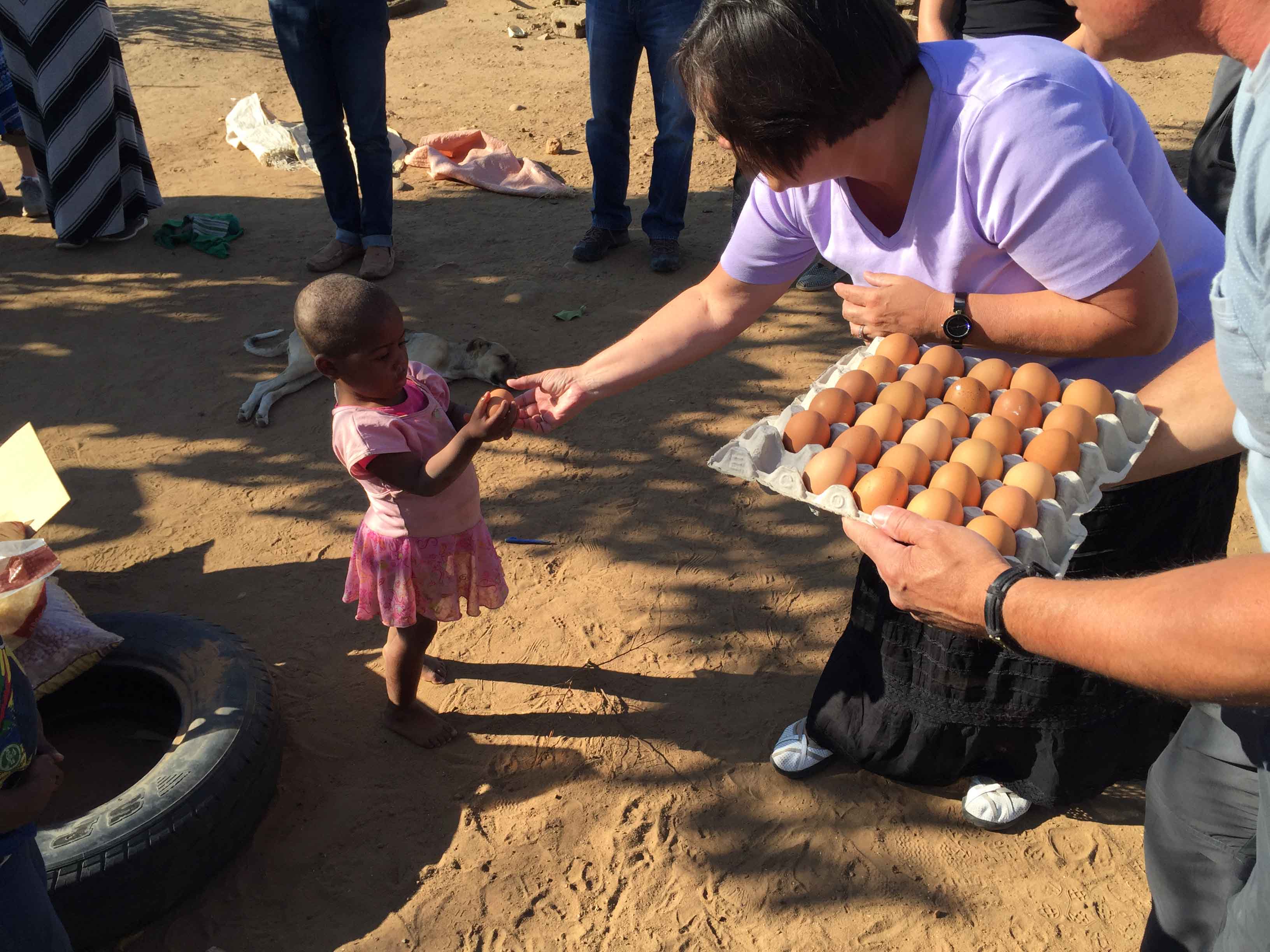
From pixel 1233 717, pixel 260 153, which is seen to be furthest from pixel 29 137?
pixel 1233 717

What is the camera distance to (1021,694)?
235 centimetres

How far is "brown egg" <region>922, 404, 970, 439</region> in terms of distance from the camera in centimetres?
204

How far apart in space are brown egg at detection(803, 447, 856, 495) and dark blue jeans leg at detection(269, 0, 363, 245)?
4568mm

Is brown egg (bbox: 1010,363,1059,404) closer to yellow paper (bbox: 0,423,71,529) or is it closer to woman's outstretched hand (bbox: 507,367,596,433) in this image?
woman's outstretched hand (bbox: 507,367,596,433)

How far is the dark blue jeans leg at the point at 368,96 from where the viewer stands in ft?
17.2

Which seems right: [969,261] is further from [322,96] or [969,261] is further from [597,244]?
[322,96]

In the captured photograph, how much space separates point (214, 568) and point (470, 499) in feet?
5.31

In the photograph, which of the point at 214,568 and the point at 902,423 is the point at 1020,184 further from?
the point at 214,568

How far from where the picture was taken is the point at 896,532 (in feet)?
5.53

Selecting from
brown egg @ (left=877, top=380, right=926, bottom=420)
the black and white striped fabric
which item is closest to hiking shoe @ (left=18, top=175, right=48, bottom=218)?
the black and white striped fabric

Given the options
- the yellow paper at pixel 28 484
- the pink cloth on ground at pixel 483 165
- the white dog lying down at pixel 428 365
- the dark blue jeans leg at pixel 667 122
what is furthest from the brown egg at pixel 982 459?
the pink cloth on ground at pixel 483 165

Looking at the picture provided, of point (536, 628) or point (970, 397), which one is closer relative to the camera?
point (970, 397)

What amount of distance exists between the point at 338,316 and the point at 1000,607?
1736 mm

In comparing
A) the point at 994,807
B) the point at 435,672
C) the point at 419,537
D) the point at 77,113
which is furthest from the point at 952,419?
the point at 77,113
